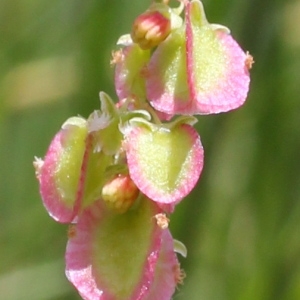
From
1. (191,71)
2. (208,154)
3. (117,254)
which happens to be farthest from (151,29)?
(208,154)

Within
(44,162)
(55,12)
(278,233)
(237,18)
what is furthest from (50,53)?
(44,162)

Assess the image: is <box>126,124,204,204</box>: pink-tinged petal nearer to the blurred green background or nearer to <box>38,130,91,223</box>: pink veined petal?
<box>38,130,91,223</box>: pink veined petal

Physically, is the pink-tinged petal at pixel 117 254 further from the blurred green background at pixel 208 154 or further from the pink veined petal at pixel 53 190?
the blurred green background at pixel 208 154

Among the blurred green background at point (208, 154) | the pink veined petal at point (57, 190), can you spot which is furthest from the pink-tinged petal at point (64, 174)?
the blurred green background at point (208, 154)

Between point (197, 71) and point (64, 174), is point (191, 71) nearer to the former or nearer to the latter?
point (197, 71)

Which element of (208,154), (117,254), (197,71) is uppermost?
(197,71)

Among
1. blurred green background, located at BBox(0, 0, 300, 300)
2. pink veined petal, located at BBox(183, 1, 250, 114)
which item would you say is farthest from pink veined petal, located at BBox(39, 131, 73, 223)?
blurred green background, located at BBox(0, 0, 300, 300)

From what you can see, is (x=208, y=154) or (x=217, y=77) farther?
→ (x=208, y=154)
